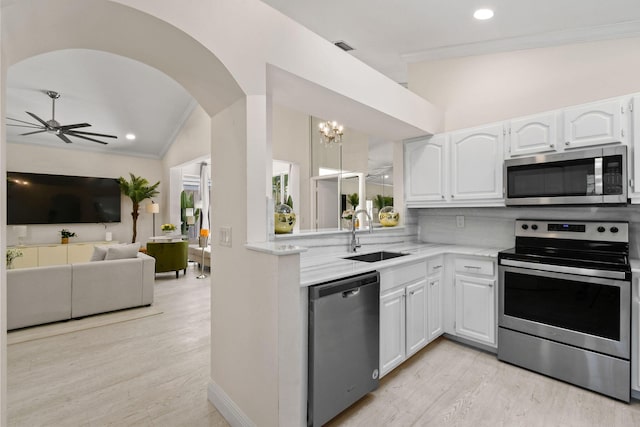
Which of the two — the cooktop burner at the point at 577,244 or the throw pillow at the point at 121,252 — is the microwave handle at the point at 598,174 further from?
the throw pillow at the point at 121,252

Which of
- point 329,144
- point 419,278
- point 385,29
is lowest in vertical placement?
point 419,278

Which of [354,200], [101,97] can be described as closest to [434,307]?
[354,200]

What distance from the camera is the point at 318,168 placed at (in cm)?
638

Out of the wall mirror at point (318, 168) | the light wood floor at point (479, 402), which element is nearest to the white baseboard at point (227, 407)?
the light wood floor at point (479, 402)

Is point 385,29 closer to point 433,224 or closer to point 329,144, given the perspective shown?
point 433,224

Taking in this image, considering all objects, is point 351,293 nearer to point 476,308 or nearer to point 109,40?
point 476,308

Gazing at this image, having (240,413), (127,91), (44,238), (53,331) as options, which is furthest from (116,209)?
(240,413)

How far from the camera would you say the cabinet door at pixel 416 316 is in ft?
8.03

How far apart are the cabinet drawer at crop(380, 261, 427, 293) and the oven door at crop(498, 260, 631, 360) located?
681 mm

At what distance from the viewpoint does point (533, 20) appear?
109 inches

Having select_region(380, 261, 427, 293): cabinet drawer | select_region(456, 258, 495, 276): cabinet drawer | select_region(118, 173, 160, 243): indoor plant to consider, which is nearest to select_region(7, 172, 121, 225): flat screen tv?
select_region(118, 173, 160, 243): indoor plant

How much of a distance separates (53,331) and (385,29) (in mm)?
4651

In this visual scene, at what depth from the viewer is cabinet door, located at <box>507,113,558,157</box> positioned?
2605 mm

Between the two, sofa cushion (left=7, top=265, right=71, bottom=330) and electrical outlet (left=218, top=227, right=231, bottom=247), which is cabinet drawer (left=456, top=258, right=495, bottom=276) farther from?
sofa cushion (left=7, top=265, right=71, bottom=330)
